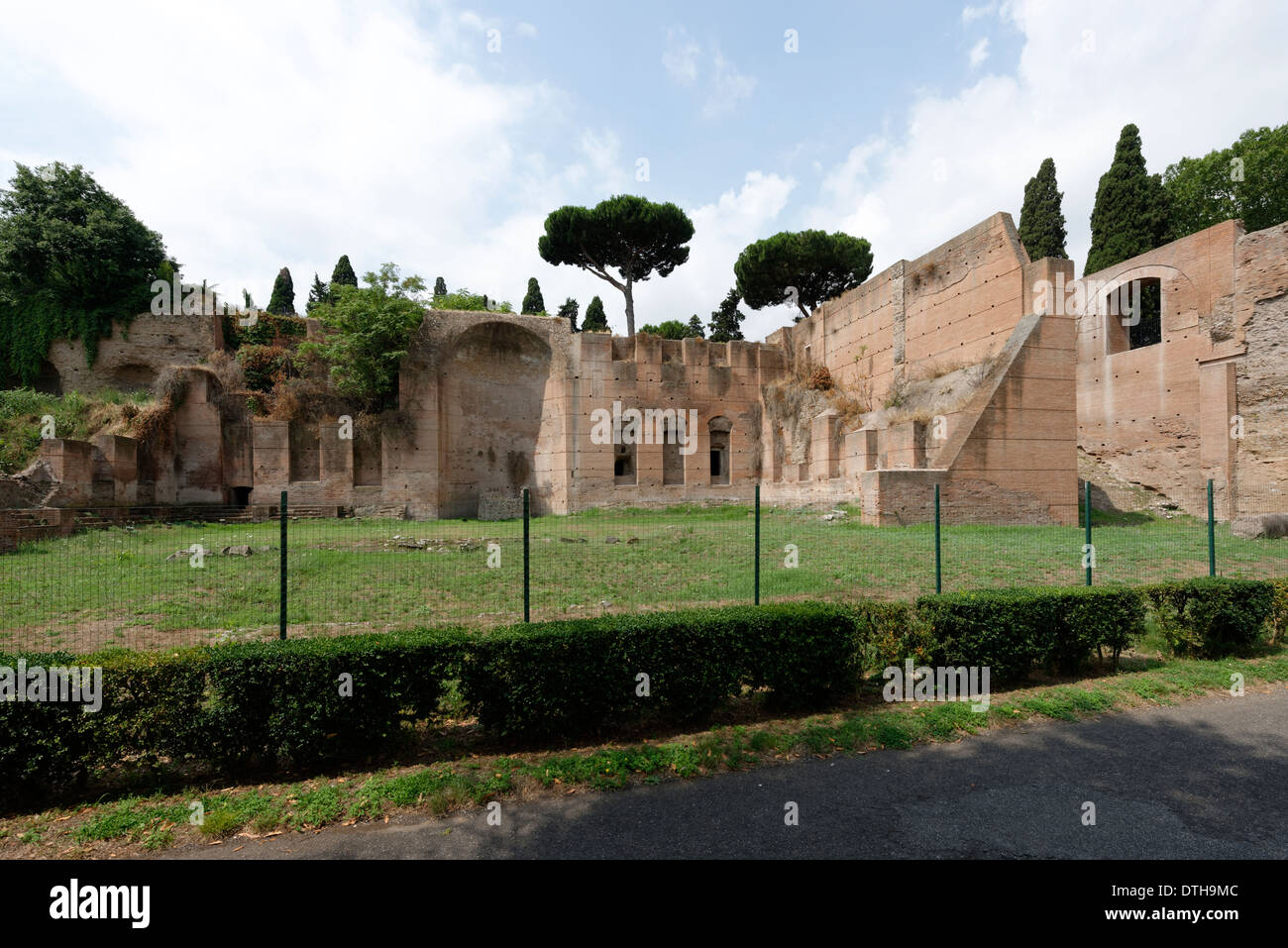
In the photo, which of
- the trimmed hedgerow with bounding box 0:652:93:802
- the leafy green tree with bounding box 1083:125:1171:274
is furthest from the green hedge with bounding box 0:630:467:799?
the leafy green tree with bounding box 1083:125:1171:274

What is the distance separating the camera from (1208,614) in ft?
22.5

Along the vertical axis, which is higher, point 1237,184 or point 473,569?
point 1237,184

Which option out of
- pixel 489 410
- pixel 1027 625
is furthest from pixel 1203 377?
pixel 489 410

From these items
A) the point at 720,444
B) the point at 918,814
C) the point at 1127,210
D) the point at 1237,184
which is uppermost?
the point at 1237,184

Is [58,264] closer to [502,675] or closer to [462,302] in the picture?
[462,302]

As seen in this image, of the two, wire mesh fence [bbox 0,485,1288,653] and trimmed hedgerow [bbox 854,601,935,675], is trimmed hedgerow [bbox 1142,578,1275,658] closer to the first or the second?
wire mesh fence [bbox 0,485,1288,653]

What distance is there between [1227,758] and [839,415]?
2067 cm

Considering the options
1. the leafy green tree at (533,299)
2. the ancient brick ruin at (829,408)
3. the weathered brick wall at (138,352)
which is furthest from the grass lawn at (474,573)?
the leafy green tree at (533,299)

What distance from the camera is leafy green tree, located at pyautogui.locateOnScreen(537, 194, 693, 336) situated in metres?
38.0

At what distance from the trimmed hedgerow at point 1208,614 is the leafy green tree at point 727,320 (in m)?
→ 46.7

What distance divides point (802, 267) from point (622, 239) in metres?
13.4

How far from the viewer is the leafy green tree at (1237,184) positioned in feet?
91.6

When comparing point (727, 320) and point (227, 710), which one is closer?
point (227, 710)

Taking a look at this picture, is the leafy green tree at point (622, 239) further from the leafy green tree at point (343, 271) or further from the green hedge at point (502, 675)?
the green hedge at point (502, 675)
